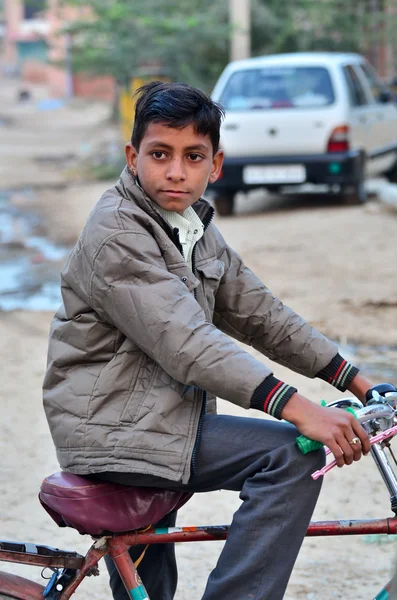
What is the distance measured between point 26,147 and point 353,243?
52.9 feet

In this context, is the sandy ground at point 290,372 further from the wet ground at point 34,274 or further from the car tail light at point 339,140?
the car tail light at point 339,140

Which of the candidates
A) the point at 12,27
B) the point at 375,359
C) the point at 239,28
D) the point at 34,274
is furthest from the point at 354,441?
the point at 12,27

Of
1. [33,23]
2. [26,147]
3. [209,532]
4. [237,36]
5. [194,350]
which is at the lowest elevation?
[33,23]

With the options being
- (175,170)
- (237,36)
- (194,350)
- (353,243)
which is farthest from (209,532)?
(237,36)

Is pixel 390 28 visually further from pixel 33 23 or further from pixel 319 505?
pixel 33 23

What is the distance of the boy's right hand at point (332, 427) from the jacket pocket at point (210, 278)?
44 cm

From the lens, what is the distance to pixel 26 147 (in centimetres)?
2436

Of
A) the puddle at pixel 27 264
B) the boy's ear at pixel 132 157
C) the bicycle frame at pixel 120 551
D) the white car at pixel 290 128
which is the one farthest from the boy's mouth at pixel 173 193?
the white car at pixel 290 128

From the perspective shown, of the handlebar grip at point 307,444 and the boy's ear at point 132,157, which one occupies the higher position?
the boy's ear at point 132,157

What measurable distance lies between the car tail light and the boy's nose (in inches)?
357

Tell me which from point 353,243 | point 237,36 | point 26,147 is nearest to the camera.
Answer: point 353,243

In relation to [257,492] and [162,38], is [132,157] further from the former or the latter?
[162,38]

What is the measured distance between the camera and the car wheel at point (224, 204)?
11.8 m

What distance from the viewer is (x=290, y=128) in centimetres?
1124
